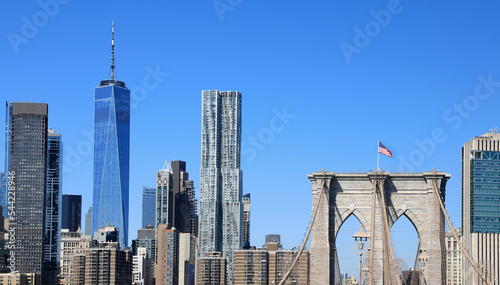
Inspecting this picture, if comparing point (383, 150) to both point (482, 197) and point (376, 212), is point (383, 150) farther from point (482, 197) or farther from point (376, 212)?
point (482, 197)

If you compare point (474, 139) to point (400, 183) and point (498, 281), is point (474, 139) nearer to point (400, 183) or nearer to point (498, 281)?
point (498, 281)

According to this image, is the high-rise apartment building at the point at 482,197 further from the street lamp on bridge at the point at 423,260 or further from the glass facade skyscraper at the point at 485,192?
the street lamp on bridge at the point at 423,260

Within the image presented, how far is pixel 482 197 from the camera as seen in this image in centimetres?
17750

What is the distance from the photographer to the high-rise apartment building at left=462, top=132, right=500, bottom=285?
17475 centimetres

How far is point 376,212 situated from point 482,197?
103864 mm

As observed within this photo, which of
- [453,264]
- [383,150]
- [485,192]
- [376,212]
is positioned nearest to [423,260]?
[376,212]

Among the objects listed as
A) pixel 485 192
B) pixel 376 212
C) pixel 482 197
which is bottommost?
pixel 376 212

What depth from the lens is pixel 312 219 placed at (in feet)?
258

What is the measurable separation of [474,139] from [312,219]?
106425mm

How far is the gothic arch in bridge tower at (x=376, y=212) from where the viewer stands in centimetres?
7694

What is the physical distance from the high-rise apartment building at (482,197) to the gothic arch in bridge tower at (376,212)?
98502 mm

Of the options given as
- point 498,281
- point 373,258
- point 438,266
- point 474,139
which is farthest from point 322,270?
point 474,139

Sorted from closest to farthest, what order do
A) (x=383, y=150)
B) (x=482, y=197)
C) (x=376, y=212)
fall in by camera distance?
(x=376, y=212)
(x=383, y=150)
(x=482, y=197)

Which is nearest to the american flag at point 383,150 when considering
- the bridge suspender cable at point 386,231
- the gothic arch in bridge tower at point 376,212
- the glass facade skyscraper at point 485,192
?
the gothic arch in bridge tower at point 376,212
